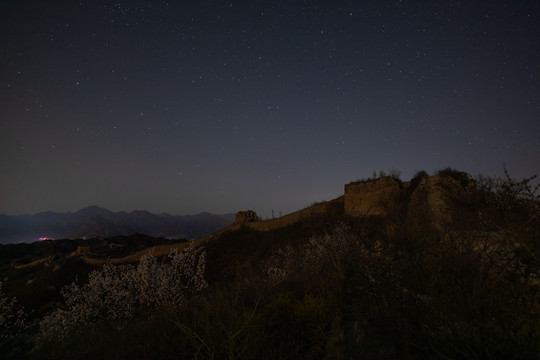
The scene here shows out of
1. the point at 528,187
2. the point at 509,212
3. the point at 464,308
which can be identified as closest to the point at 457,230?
the point at 509,212

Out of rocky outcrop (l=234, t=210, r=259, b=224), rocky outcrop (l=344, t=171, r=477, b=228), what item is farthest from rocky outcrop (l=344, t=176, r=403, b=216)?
rocky outcrop (l=234, t=210, r=259, b=224)

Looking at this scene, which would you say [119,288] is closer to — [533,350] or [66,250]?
[533,350]

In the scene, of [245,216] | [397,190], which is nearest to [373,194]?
[397,190]

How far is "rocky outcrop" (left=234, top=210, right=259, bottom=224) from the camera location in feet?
122

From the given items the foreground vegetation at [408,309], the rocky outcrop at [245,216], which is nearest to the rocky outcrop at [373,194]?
the foreground vegetation at [408,309]

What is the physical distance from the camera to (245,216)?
37.7 metres

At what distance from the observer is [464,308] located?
2.39 meters

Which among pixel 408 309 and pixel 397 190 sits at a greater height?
pixel 397 190

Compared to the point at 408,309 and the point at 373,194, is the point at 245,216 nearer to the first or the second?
the point at 373,194

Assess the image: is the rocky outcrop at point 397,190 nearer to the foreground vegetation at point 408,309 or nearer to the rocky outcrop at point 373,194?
the rocky outcrop at point 373,194

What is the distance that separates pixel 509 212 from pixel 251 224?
30.8 m

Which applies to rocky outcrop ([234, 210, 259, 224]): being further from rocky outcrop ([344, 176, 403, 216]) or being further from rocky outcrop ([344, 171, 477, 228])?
rocky outcrop ([344, 176, 403, 216])

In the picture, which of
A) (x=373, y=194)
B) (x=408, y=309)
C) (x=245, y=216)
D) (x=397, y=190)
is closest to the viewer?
(x=408, y=309)

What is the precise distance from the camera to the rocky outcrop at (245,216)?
122 feet
